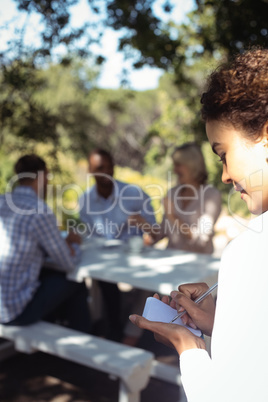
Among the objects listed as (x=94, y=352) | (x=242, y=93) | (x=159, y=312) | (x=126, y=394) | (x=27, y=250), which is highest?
(x=242, y=93)

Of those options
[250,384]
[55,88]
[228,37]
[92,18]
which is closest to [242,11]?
[228,37]

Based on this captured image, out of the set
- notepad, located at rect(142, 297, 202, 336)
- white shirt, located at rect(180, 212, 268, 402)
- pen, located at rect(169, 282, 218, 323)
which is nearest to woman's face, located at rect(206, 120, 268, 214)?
white shirt, located at rect(180, 212, 268, 402)

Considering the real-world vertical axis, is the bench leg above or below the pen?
below

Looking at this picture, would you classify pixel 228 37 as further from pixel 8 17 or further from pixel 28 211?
pixel 28 211

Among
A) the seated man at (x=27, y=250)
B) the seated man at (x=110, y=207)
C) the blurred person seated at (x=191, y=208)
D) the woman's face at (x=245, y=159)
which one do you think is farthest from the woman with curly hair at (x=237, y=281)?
the seated man at (x=110, y=207)

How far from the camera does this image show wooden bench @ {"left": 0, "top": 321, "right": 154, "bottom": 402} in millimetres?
2248

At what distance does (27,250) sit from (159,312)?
1.91m

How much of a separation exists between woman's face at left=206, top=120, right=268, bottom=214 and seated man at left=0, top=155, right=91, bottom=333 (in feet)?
6.57

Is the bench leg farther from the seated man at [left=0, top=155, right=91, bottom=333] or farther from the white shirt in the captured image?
the white shirt

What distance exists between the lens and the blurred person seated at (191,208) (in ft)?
11.7

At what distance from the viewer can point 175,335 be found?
907 millimetres

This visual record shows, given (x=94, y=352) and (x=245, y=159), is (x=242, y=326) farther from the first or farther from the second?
(x=94, y=352)

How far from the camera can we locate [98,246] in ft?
11.8

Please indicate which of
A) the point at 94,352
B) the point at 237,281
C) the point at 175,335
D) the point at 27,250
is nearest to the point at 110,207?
the point at 27,250
